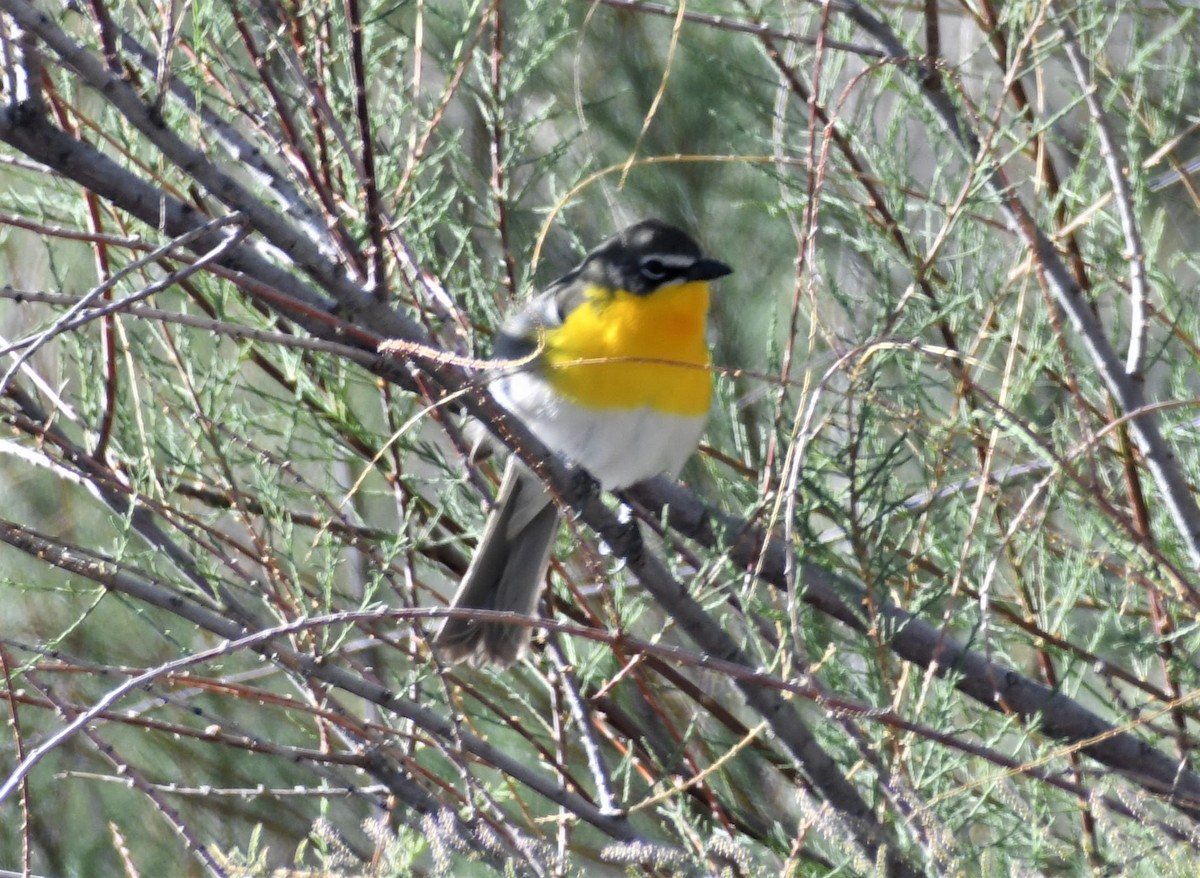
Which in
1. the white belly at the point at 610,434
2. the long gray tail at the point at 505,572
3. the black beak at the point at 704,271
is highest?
the black beak at the point at 704,271

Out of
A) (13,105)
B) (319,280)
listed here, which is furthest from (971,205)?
(13,105)

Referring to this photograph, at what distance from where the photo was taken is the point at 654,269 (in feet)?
9.26

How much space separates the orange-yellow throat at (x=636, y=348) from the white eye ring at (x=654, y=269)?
0.03 meters

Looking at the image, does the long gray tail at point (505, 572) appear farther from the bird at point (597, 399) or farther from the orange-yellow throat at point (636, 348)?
the orange-yellow throat at point (636, 348)

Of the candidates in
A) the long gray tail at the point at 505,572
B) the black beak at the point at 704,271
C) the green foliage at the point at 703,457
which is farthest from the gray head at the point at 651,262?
the long gray tail at the point at 505,572

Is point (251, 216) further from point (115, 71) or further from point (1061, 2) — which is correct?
point (1061, 2)

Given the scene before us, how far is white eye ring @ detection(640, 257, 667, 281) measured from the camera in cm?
282

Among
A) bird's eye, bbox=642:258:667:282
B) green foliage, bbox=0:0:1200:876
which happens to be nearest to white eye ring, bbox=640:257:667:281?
bird's eye, bbox=642:258:667:282

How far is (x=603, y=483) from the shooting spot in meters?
2.79

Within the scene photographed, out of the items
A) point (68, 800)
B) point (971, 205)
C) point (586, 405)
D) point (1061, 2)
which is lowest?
point (68, 800)

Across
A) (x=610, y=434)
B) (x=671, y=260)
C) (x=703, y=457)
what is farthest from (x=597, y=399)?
(x=671, y=260)

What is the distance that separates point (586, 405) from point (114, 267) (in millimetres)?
1037

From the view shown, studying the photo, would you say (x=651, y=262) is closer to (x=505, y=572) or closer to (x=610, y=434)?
(x=610, y=434)

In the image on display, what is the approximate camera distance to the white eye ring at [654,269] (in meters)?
2.82
